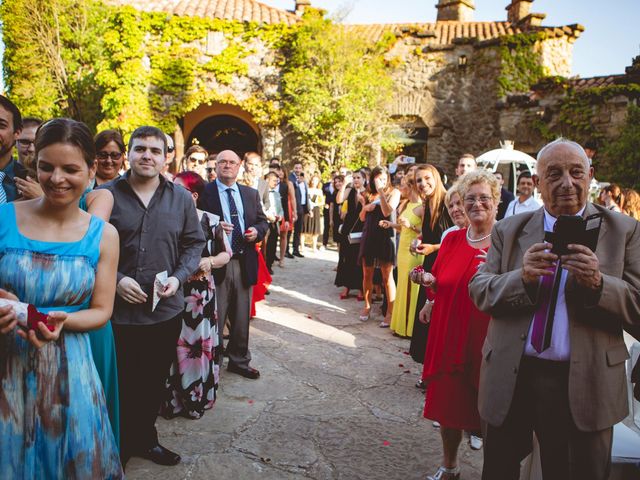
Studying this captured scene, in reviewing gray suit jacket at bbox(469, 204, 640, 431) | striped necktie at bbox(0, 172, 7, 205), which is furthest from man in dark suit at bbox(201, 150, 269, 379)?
gray suit jacket at bbox(469, 204, 640, 431)

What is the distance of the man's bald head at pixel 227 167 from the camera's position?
4.37m

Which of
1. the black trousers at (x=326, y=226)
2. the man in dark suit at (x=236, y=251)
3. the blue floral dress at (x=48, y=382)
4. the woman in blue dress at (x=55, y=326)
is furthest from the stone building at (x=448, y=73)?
the blue floral dress at (x=48, y=382)

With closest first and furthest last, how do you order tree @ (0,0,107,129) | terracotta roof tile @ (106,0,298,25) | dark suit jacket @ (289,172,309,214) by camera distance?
dark suit jacket @ (289,172,309,214)
terracotta roof tile @ (106,0,298,25)
tree @ (0,0,107,129)

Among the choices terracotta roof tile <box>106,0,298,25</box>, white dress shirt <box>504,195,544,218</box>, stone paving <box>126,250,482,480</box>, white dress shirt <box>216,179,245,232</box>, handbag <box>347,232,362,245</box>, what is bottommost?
stone paving <box>126,250,482,480</box>

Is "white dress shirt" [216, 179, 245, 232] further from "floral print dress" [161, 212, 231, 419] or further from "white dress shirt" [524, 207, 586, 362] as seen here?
"white dress shirt" [524, 207, 586, 362]

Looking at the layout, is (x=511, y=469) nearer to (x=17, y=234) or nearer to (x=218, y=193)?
(x=17, y=234)

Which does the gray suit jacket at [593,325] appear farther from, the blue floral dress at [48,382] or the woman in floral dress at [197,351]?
the woman in floral dress at [197,351]

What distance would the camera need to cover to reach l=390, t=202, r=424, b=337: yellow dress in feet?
18.5

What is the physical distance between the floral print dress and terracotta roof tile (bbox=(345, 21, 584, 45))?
50.6 feet

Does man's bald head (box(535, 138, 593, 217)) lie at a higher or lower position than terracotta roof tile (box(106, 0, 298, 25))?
lower

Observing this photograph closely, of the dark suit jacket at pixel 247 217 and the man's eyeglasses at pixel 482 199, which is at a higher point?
the man's eyeglasses at pixel 482 199

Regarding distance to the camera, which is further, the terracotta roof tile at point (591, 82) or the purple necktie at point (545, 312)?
the terracotta roof tile at point (591, 82)

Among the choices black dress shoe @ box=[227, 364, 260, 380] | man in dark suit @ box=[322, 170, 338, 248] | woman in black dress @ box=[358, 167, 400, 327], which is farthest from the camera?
man in dark suit @ box=[322, 170, 338, 248]

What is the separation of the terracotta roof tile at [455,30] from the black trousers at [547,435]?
16310mm
